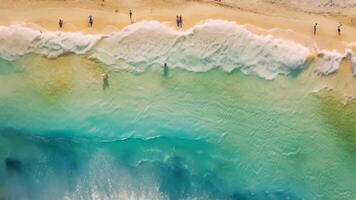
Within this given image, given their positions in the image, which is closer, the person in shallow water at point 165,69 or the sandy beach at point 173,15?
the person in shallow water at point 165,69

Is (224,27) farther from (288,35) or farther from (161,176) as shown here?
(161,176)

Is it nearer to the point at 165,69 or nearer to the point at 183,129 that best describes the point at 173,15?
the point at 165,69

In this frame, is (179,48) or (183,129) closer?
(179,48)

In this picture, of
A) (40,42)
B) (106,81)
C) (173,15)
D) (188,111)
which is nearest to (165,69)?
(188,111)

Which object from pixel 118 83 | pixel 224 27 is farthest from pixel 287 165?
pixel 118 83

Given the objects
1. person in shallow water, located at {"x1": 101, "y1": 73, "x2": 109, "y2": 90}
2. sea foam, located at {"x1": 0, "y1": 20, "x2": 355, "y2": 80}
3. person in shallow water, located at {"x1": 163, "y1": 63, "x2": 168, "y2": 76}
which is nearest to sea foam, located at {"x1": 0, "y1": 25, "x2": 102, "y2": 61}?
sea foam, located at {"x1": 0, "y1": 20, "x2": 355, "y2": 80}

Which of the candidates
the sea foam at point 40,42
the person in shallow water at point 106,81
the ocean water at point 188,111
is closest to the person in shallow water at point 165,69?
the ocean water at point 188,111

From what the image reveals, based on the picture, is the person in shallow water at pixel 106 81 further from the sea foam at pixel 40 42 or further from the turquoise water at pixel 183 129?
the sea foam at pixel 40 42
